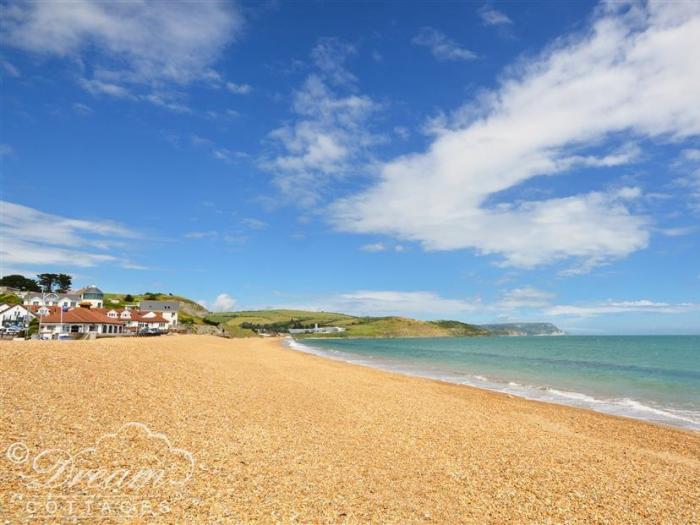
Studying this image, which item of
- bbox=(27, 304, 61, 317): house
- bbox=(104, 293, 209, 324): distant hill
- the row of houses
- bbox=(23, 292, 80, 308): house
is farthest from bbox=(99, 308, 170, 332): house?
bbox=(104, 293, 209, 324): distant hill

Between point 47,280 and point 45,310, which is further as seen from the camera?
point 47,280

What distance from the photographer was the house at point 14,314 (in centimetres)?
6512

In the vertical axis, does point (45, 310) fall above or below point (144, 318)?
above

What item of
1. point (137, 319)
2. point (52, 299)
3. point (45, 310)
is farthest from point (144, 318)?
point (45, 310)

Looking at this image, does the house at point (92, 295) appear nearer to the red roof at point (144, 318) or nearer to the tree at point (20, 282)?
the red roof at point (144, 318)

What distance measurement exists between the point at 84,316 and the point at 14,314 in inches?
735

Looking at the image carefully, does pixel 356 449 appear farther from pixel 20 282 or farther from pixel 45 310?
pixel 20 282

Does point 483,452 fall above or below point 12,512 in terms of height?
below

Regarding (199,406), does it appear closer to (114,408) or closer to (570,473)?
(114,408)

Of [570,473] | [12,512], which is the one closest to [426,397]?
[570,473]

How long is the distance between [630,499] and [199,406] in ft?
40.0

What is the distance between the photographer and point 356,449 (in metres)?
11.0

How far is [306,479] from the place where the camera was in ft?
27.9

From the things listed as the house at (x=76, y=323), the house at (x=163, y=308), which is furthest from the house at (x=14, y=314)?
the house at (x=163, y=308)
